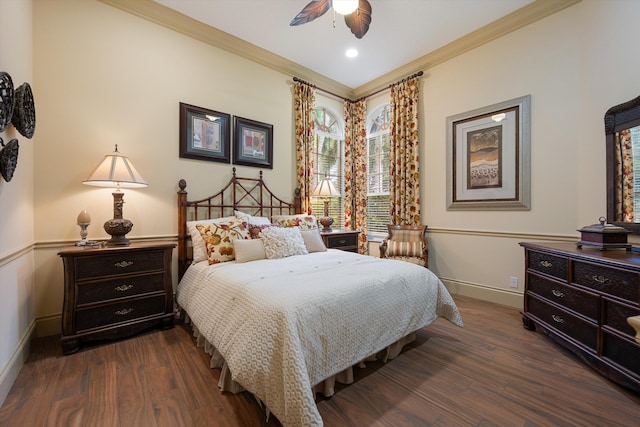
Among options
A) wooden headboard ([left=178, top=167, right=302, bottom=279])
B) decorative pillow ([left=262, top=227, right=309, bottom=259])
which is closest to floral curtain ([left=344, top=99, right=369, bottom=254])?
wooden headboard ([left=178, top=167, right=302, bottom=279])

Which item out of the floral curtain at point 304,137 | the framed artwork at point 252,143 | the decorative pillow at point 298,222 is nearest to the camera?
the decorative pillow at point 298,222

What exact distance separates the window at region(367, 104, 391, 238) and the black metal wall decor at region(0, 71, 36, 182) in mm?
3975

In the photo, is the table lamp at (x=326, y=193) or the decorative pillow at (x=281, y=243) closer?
the decorative pillow at (x=281, y=243)

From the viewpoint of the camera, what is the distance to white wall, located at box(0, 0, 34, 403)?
1.60 metres

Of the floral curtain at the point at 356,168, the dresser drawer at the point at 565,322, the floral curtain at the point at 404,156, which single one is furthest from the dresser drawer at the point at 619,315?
the floral curtain at the point at 356,168

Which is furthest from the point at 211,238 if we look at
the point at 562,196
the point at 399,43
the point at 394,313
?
the point at 562,196

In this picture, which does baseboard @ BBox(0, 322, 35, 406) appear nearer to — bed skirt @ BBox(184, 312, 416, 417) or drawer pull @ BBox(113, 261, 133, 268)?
drawer pull @ BBox(113, 261, 133, 268)

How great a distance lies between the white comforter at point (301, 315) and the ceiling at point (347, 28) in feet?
8.61

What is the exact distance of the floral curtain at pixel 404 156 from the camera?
149 inches

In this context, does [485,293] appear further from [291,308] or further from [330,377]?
[291,308]

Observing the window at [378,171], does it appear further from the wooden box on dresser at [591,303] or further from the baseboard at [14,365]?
the baseboard at [14,365]

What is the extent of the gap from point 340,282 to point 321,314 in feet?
1.06

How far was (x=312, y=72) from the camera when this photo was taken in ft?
13.4

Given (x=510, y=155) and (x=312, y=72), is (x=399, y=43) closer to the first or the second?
(x=312, y=72)
